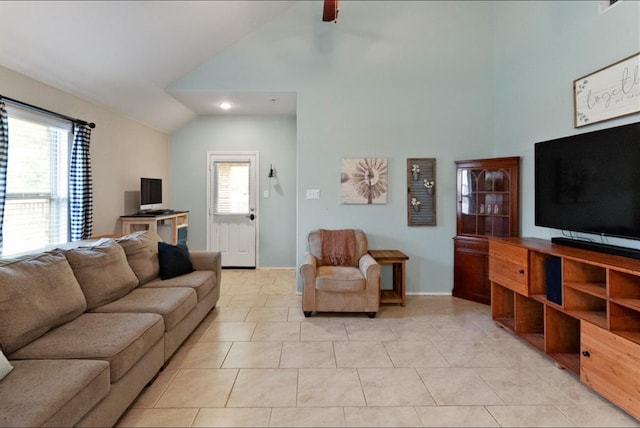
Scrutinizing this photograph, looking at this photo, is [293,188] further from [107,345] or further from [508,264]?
[107,345]

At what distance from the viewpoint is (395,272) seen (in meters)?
4.32

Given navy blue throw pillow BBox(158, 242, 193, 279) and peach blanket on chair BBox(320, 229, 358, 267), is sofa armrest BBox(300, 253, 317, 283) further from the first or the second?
navy blue throw pillow BBox(158, 242, 193, 279)

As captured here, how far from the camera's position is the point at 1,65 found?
2820mm

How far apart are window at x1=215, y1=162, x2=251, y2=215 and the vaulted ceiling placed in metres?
1.21

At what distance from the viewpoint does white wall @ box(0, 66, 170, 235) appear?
3117 mm

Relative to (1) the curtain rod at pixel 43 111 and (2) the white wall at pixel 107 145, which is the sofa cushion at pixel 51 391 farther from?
(2) the white wall at pixel 107 145

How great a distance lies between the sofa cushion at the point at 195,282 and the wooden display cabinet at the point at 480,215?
117 inches

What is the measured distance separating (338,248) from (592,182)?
245 cm

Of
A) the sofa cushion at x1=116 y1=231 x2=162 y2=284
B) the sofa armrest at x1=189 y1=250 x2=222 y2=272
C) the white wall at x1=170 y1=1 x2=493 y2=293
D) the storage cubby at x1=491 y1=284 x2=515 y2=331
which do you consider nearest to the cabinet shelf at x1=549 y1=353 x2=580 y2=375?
the storage cubby at x1=491 y1=284 x2=515 y2=331

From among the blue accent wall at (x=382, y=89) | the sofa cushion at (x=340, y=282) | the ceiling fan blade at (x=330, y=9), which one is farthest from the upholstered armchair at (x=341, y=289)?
the ceiling fan blade at (x=330, y=9)

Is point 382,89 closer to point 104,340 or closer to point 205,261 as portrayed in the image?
point 205,261

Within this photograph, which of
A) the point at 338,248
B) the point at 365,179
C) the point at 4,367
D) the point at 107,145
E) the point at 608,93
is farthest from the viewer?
the point at 365,179

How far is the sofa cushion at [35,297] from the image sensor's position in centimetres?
184

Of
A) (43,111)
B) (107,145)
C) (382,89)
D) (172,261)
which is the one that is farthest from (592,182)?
(107,145)
